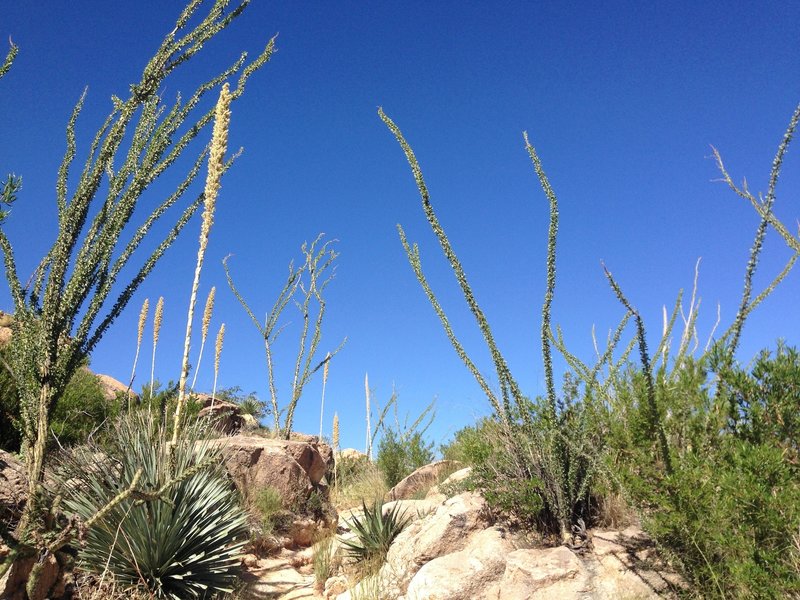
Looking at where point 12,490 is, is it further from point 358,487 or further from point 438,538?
point 358,487

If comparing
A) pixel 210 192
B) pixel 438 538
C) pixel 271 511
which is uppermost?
pixel 210 192

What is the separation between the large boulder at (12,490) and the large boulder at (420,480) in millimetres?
6741

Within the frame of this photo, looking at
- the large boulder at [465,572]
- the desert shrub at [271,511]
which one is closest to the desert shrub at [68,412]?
the desert shrub at [271,511]

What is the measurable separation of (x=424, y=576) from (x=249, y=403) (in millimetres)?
18139

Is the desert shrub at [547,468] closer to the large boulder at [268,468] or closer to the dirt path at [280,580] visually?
the dirt path at [280,580]

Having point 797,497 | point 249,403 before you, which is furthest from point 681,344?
point 249,403

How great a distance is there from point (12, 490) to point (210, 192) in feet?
10.1

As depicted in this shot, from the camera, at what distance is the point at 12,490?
16.6 ft

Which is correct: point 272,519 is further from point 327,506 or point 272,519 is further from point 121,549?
point 121,549

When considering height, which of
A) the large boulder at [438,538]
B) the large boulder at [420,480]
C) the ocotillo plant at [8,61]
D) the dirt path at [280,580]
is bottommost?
the dirt path at [280,580]

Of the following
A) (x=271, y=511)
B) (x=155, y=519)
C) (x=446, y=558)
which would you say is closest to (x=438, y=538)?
(x=446, y=558)

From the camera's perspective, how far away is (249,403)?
897 inches

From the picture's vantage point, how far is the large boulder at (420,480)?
10727 mm

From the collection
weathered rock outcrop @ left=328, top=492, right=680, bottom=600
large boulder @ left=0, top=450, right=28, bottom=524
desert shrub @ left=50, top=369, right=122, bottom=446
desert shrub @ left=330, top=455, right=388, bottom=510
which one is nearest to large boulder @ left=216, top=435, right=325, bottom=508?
desert shrub @ left=50, top=369, right=122, bottom=446
